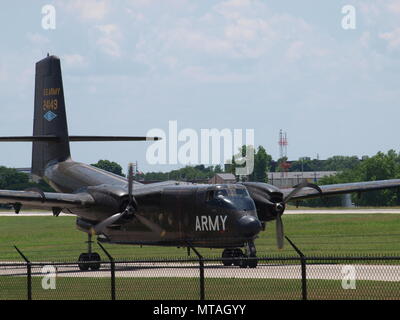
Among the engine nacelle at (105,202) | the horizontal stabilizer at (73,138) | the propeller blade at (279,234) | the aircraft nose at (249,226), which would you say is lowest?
the propeller blade at (279,234)

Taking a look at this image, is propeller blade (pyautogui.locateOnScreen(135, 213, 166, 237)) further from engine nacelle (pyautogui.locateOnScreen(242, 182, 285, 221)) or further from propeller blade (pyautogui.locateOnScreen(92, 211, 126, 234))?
engine nacelle (pyautogui.locateOnScreen(242, 182, 285, 221))

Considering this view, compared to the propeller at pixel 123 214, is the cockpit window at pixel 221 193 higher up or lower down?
higher up

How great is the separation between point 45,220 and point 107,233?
43.9 metres

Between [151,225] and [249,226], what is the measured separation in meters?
5.67

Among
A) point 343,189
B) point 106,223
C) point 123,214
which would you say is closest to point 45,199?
point 106,223

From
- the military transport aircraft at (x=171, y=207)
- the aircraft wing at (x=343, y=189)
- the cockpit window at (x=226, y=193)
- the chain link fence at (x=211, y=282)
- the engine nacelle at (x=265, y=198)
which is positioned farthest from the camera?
the aircraft wing at (x=343, y=189)

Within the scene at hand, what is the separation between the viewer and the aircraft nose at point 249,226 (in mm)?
35094

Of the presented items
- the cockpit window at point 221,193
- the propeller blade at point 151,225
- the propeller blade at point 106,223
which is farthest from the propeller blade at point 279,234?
the propeller blade at point 106,223

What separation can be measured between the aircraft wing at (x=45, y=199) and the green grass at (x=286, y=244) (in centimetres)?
432

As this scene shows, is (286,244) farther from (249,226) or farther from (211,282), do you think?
(211,282)

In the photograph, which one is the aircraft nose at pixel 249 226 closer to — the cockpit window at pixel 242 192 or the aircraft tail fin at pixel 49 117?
the cockpit window at pixel 242 192

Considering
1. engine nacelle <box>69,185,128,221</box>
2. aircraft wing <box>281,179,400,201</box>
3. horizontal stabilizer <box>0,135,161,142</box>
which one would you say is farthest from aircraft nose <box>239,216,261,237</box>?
horizontal stabilizer <box>0,135,161,142</box>

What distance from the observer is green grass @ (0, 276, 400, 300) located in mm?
26250
